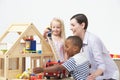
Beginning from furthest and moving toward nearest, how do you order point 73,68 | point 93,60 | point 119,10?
1. point 119,10
2. point 93,60
3. point 73,68

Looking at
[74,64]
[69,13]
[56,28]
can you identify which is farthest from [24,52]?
[69,13]

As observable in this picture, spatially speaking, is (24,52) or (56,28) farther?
(56,28)

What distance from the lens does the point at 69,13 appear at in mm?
2842

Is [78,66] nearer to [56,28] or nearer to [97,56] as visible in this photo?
[97,56]

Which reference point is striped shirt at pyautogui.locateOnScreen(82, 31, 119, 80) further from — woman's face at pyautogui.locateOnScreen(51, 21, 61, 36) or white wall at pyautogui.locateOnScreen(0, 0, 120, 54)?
white wall at pyautogui.locateOnScreen(0, 0, 120, 54)

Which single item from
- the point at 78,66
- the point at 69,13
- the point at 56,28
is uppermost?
the point at 69,13

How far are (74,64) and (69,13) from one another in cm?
135

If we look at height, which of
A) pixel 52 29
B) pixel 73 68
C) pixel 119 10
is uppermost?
pixel 119 10

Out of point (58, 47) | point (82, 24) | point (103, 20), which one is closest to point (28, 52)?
point (58, 47)

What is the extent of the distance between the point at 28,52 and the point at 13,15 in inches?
55.2

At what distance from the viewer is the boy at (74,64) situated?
153 centimetres

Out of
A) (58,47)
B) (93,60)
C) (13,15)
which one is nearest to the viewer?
(93,60)

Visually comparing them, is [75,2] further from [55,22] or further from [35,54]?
[35,54]

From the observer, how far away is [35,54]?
6.02 ft
